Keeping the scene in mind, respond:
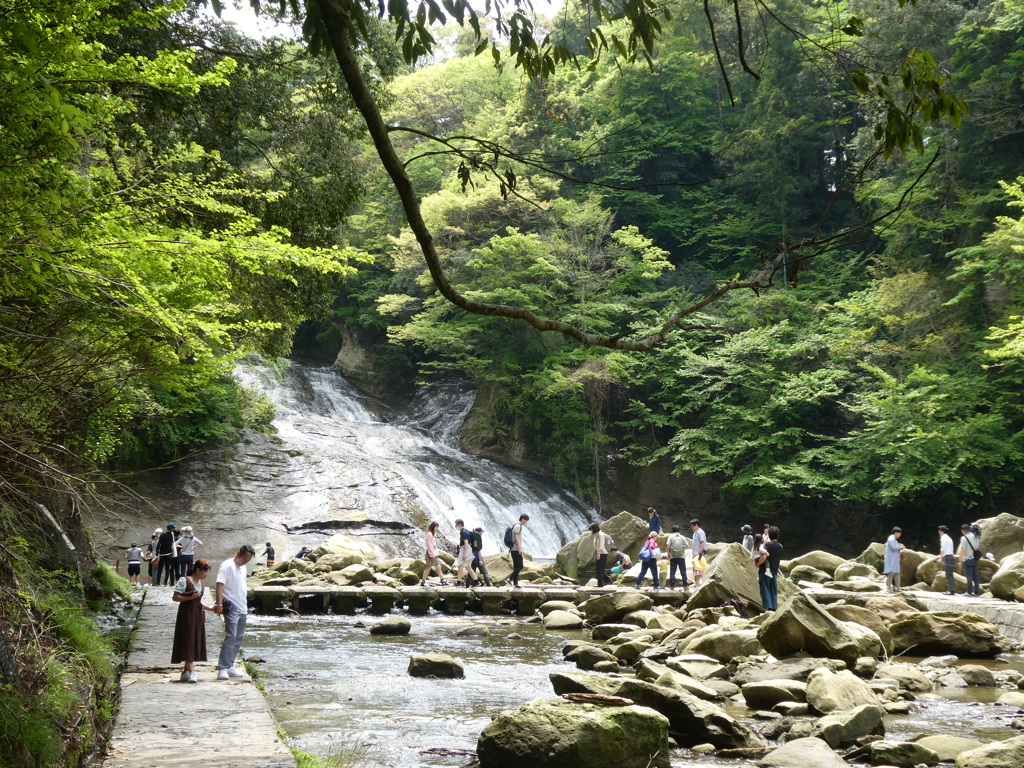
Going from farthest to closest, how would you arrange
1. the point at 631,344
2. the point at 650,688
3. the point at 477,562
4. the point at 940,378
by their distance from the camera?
the point at 940,378 → the point at 477,562 → the point at 650,688 → the point at 631,344

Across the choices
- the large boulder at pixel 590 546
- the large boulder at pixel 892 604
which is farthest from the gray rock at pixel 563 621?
the large boulder at pixel 590 546

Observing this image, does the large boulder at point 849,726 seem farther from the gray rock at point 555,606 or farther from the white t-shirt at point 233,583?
the gray rock at point 555,606

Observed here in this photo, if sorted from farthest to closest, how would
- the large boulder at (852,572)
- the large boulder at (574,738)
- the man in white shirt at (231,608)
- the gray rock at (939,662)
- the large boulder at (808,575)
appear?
1. the large boulder at (808,575)
2. the large boulder at (852,572)
3. the gray rock at (939,662)
4. the man in white shirt at (231,608)
5. the large boulder at (574,738)

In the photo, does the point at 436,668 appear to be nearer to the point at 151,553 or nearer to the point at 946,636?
the point at 946,636

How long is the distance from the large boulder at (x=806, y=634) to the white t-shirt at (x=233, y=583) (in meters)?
6.36

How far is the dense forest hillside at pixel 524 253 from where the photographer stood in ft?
14.1

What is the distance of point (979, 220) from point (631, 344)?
2371 centimetres

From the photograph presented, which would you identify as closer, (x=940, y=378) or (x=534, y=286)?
(x=940, y=378)

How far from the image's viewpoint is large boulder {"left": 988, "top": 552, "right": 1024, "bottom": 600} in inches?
574

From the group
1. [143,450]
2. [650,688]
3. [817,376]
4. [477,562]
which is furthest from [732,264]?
[650,688]

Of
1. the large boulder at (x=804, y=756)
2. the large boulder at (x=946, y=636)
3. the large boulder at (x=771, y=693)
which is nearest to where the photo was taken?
the large boulder at (x=804, y=756)

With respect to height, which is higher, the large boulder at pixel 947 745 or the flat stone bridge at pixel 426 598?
the flat stone bridge at pixel 426 598

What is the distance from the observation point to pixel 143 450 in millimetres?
23891

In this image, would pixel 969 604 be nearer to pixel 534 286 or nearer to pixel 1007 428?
pixel 1007 428
